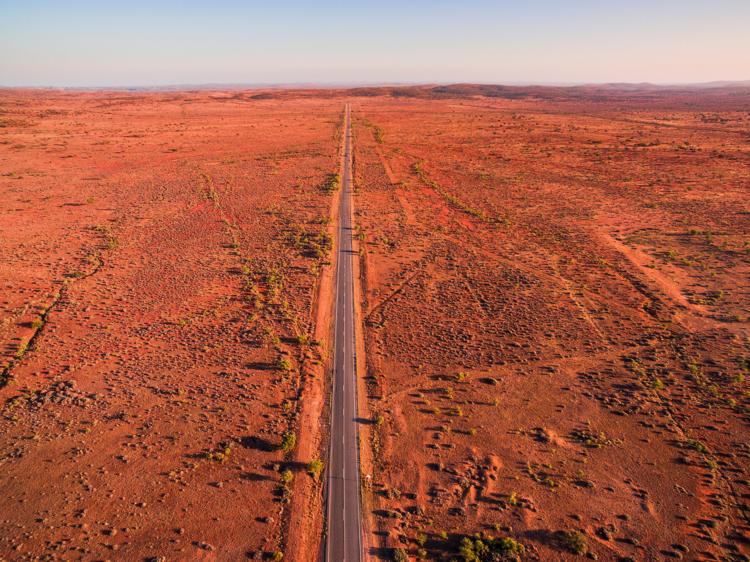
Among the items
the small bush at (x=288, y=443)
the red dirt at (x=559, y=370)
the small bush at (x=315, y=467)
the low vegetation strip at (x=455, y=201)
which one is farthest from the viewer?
the low vegetation strip at (x=455, y=201)

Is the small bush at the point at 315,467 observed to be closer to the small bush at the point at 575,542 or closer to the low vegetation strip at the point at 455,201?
the small bush at the point at 575,542

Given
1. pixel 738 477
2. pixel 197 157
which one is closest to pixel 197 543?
pixel 738 477

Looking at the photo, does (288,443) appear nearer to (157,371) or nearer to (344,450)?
(344,450)


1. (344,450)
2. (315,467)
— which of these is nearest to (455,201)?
(344,450)

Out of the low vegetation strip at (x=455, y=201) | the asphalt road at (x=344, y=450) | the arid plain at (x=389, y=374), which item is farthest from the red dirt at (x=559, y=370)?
the asphalt road at (x=344, y=450)

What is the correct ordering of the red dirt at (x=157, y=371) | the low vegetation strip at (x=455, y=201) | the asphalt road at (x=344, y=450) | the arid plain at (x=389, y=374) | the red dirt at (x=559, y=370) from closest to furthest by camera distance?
1. the asphalt road at (x=344, y=450)
2. the red dirt at (x=157, y=371)
3. the arid plain at (x=389, y=374)
4. the red dirt at (x=559, y=370)
5. the low vegetation strip at (x=455, y=201)

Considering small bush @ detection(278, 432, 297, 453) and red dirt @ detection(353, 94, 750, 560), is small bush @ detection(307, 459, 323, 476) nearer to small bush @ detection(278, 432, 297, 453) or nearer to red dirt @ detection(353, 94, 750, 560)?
small bush @ detection(278, 432, 297, 453)
